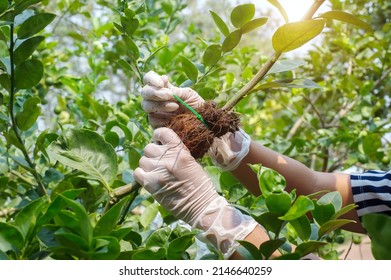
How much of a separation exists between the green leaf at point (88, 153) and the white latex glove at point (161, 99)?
0.20 meters

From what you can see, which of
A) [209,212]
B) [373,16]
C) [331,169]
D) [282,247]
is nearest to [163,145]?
[209,212]

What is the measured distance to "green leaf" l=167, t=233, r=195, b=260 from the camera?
737 mm

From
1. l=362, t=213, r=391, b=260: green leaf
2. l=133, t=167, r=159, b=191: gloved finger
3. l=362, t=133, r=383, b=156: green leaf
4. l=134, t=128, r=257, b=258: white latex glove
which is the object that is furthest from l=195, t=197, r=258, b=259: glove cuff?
l=362, t=133, r=383, b=156: green leaf

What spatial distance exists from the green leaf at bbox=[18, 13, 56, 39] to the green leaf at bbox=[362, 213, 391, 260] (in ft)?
1.99

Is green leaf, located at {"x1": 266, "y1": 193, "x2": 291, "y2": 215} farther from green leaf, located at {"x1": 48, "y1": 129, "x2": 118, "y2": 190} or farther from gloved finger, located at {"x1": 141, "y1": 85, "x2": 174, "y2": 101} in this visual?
gloved finger, located at {"x1": 141, "y1": 85, "x2": 174, "y2": 101}

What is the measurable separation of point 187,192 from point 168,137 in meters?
0.10

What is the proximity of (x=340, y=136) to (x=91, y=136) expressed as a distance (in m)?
1.13

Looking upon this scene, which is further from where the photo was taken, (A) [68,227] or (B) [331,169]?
(B) [331,169]

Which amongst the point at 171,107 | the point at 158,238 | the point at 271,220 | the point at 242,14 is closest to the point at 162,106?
the point at 171,107

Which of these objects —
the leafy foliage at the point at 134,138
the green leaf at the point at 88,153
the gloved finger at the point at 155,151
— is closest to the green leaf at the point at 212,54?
the leafy foliage at the point at 134,138

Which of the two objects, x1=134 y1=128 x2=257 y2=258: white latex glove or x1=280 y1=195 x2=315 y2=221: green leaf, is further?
x1=134 y1=128 x2=257 y2=258: white latex glove

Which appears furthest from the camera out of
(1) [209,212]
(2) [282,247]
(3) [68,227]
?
(1) [209,212]

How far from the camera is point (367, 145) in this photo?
5.88 feet
